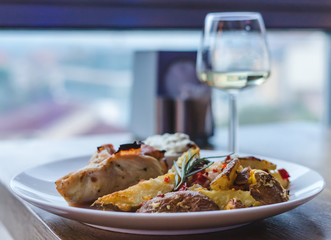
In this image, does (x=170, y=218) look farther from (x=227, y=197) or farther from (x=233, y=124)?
(x=233, y=124)

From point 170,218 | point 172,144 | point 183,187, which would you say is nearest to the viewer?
point 170,218

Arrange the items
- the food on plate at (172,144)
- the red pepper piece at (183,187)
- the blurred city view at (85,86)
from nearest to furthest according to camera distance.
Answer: the red pepper piece at (183,187) < the food on plate at (172,144) < the blurred city view at (85,86)

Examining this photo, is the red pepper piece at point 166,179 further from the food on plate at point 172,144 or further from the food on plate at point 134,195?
the food on plate at point 172,144

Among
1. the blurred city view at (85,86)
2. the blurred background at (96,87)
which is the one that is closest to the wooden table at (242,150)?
the blurred background at (96,87)

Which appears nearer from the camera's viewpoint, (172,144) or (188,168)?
(188,168)

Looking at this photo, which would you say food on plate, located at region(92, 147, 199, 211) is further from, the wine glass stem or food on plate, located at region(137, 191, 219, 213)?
the wine glass stem

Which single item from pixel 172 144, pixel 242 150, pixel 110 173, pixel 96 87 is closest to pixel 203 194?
pixel 110 173

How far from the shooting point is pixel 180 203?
0.55 metres

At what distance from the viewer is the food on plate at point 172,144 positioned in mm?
876

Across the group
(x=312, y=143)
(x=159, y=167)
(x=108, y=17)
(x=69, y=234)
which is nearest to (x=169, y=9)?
(x=108, y=17)

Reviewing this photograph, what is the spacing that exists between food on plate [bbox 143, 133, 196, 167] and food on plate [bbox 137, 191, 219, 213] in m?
0.31

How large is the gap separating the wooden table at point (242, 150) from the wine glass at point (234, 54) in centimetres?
24

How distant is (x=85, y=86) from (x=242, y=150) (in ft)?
7.95

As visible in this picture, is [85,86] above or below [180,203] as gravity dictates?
below
